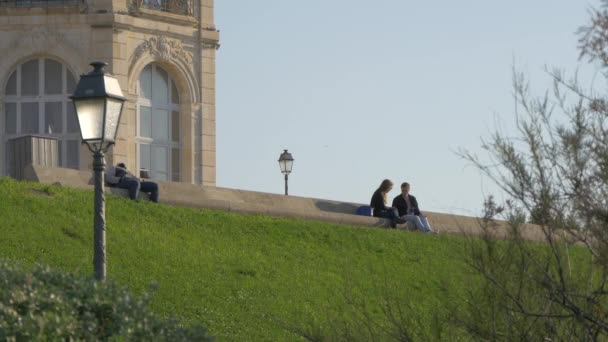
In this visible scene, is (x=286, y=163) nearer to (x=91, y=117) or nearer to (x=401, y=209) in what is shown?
(x=401, y=209)

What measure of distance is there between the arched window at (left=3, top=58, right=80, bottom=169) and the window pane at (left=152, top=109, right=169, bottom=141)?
2.21m

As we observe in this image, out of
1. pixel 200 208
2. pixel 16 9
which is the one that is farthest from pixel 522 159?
pixel 16 9

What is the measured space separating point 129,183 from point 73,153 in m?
15.6

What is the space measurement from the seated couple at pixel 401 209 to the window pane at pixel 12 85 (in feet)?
48.1

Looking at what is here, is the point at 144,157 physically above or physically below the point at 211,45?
below

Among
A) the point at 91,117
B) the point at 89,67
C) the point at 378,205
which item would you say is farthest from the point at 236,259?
the point at 89,67

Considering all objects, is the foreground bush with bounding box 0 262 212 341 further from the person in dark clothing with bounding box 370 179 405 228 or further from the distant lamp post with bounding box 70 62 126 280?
the person in dark clothing with bounding box 370 179 405 228

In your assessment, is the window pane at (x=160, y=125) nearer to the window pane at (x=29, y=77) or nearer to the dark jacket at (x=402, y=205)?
the window pane at (x=29, y=77)

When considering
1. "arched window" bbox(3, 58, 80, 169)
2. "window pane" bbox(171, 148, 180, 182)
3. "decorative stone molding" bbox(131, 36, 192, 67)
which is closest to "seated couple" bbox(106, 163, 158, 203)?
"arched window" bbox(3, 58, 80, 169)

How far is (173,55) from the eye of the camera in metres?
46.0

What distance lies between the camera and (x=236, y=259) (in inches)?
1069

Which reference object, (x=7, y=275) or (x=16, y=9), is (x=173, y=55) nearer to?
(x=16, y=9)

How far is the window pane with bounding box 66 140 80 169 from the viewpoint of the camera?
145 feet

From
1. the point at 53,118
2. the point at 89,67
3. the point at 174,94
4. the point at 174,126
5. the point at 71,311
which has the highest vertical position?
the point at 89,67
